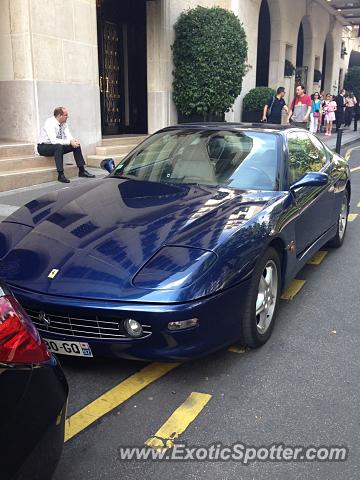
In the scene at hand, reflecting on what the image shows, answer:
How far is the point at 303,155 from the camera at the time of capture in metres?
4.94

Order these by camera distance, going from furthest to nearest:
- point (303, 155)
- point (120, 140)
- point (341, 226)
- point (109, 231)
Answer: point (120, 140), point (341, 226), point (303, 155), point (109, 231)

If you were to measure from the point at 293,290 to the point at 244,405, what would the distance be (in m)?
2.00

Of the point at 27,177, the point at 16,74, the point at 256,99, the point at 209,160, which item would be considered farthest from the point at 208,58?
the point at 209,160

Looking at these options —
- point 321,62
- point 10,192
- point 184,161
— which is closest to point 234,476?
point 184,161

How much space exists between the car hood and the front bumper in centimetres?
6

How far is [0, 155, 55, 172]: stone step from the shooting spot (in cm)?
889

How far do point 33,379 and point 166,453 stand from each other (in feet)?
3.41

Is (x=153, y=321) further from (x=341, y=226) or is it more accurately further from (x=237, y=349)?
(x=341, y=226)

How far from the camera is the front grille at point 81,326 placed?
114 inches

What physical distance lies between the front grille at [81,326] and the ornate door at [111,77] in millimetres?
11325

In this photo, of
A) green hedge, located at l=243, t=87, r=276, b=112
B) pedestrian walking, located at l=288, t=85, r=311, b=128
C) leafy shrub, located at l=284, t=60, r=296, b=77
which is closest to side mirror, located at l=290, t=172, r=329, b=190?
pedestrian walking, located at l=288, t=85, r=311, b=128

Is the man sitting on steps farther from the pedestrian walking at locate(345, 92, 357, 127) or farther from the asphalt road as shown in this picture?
the pedestrian walking at locate(345, 92, 357, 127)

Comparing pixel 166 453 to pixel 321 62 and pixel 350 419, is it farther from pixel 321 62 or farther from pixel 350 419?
pixel 321 62

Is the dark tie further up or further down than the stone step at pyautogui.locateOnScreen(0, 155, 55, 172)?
further up
